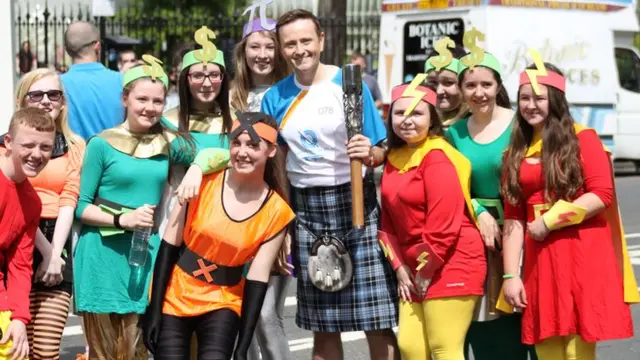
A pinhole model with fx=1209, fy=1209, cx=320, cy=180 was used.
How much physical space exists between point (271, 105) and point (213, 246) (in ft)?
3.22

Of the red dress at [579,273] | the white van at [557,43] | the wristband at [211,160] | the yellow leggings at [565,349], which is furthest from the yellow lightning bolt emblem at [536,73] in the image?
the white van at [557,43]

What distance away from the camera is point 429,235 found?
5.81 m

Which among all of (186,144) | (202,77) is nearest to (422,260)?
(186,144)

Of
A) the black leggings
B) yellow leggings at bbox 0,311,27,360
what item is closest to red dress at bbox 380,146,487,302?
the black leggings

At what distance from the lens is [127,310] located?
19.9 ft

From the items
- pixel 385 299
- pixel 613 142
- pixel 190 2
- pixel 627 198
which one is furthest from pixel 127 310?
pixel 190 2

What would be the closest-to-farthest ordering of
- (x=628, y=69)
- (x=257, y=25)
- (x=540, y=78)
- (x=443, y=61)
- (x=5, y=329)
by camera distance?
(x=5, y=329), (x=540, y=78), (x=443, y=61), (x=257, y=25), (x=628, y=69)

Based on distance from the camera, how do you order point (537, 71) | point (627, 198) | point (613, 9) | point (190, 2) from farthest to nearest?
point (190, 2), point (613, 9), point (627, 198), point (537, 71)

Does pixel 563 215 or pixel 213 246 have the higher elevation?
pixel 563 215

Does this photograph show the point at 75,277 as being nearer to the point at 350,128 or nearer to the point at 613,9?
the point at 350,128

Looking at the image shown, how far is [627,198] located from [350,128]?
1192 cm

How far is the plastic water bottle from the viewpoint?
5.96 metres

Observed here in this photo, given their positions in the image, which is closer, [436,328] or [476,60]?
[436,328]

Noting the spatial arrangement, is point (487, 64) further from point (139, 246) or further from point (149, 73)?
point (139, 246)
